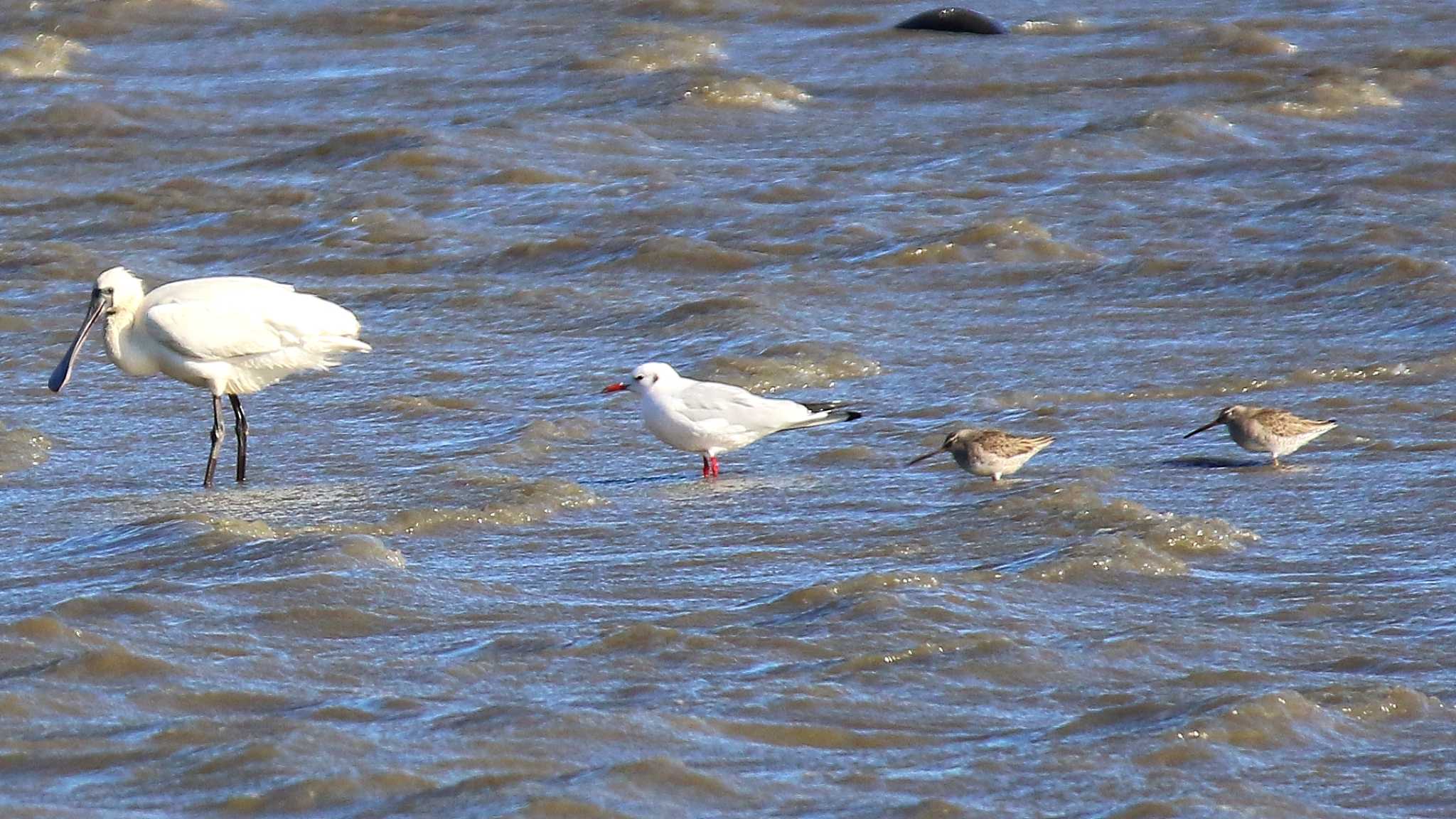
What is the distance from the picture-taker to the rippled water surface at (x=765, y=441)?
4.87 metres

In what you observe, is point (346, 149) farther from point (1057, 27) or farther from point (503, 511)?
point (503, 511)

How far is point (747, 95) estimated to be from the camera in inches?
573

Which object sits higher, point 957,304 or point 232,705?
point 232,705

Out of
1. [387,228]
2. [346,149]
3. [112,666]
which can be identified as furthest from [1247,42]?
[112,666]

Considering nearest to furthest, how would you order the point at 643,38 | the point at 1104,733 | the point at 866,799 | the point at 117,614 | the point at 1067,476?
the point at 866,799 → the point at 1104,733 → the point at 117,614 → the point at 1067,476 → the point at 643,38

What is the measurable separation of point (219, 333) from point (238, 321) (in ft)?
0.28

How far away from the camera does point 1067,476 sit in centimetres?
721

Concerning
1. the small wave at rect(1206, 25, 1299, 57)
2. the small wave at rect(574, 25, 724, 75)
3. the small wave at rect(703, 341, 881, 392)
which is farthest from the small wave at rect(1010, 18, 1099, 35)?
the small wave at rect(703, 341, 881, 392)

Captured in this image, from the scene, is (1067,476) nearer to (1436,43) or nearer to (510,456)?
(510,456)

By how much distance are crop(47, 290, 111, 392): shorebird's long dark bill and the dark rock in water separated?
9054 millimetres

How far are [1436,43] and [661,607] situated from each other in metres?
11.0

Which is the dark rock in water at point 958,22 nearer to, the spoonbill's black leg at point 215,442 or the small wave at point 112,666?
the spoonbill's black leg at point 215,442

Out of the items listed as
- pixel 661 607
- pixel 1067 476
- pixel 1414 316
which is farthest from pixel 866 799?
pixel 1414 316

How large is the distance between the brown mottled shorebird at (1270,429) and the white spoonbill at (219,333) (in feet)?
10.3
